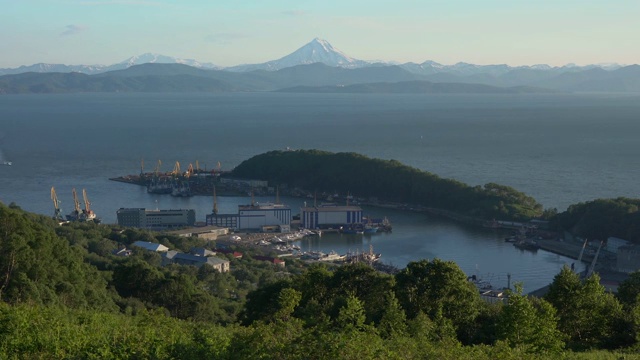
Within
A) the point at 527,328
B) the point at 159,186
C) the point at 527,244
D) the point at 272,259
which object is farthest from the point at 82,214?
the point at 527,328

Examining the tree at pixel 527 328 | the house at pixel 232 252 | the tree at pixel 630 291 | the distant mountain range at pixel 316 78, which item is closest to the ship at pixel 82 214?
the house at pixel 232 252

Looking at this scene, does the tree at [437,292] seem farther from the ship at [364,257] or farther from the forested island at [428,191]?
the forested island at [428,191]

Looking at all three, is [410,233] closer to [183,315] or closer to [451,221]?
[451,221]

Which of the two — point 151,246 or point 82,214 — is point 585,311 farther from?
point 82,214

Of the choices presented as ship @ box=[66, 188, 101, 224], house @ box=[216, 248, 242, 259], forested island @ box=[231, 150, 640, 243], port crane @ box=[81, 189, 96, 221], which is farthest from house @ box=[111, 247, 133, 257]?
forested island @ box=[231, 150, 640, 243]

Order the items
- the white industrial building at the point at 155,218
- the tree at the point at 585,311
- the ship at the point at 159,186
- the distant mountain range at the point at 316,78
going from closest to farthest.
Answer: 1. the tree at the point at 585,311
2. the white industrial building at the point at 155,218
3. the ship at the point at 159,186
4. the distant mountain range at the point at 316,78

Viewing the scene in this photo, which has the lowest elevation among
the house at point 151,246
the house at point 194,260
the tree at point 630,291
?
the house at point 194,260

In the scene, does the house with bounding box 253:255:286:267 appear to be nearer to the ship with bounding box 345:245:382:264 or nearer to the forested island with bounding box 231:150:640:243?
the ship with bounding box 345:245:382:264
